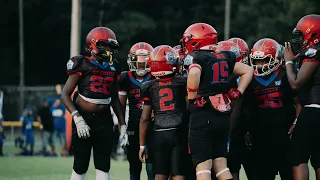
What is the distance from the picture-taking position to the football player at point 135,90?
1096 centimetres

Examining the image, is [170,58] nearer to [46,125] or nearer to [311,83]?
[311,83]

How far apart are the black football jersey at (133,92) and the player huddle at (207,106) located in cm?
2

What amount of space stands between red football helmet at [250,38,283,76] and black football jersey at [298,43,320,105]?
2.72 feet

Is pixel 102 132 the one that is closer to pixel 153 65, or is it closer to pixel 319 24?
pixel 153 65

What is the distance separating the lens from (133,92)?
1098cm

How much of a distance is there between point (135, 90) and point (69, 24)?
3066 cm

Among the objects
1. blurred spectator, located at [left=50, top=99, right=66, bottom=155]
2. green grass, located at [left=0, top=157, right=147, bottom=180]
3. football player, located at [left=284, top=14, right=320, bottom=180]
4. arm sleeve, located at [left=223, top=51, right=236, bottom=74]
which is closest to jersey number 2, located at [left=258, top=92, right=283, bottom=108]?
football player, located at [left=284, top=14, right=320, bottom=180]

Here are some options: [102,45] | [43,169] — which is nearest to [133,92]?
[102,45]

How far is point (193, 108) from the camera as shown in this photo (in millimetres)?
8984

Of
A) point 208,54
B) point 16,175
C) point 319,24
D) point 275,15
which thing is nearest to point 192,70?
point 208,54

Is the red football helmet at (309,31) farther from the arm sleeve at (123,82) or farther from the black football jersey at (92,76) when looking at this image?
the arm sleeve at (123,82)

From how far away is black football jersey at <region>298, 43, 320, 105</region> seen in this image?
9188 mm

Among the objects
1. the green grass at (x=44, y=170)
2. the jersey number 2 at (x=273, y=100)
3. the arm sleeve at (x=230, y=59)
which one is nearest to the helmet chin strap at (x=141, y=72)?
the jersey number 2 at (x=273, y=100)

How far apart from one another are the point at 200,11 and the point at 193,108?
32.2m
